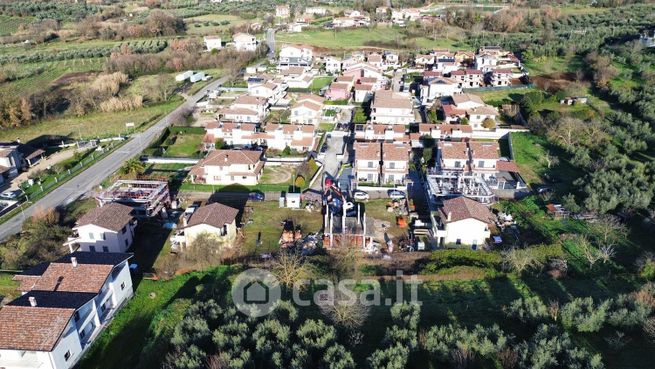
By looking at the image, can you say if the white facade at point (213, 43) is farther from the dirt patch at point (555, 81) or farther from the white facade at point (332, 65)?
the dirt patch at point (555, 81)

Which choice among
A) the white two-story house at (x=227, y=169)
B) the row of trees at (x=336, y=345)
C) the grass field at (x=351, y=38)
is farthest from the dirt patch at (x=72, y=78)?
the row of trees at (x=336, y=345)

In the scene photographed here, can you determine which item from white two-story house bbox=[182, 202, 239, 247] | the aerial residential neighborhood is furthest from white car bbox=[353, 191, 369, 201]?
white two-story house bbox=[182, 202, 239, 247]

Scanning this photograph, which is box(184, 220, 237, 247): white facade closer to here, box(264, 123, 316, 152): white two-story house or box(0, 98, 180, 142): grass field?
box(264, 123, 316, 152): white two-story house

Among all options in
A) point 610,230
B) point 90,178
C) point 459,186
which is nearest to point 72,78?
point 90,178

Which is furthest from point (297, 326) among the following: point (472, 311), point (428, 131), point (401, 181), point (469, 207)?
point (428, 131)

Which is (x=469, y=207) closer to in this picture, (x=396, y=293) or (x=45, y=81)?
(x=396, y=293)

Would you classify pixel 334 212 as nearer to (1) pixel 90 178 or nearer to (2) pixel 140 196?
(2) pixel 140 196
